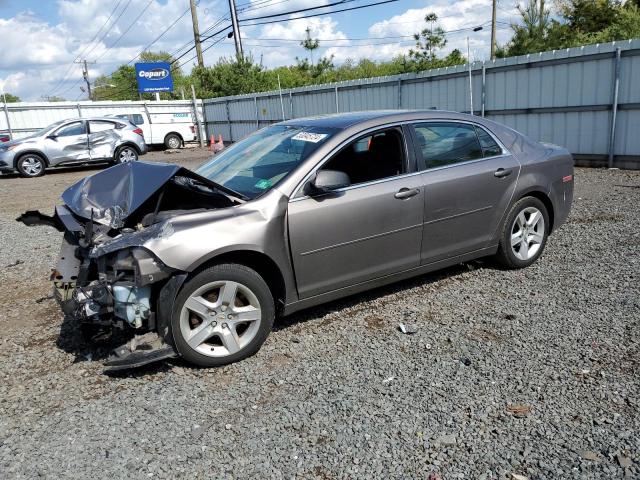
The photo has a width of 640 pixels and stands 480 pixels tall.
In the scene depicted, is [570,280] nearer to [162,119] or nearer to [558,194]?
[558,194]

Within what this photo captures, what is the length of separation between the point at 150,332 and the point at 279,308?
0.94m

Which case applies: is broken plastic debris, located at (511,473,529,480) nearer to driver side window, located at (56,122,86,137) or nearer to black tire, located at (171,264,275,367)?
black tire, located at (171,264,275,367)

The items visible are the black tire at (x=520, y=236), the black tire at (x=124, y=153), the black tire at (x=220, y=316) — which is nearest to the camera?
the black tire at (x=220, y=316)

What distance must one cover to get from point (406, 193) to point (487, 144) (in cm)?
121

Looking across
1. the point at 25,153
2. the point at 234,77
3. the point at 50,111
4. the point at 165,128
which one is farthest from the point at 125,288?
the point at 234,77

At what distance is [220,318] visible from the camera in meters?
3.67

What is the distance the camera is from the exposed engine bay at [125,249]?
11.3 feet

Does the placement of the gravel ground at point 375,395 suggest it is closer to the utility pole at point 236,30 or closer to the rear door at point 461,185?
the rear door at point 461,185

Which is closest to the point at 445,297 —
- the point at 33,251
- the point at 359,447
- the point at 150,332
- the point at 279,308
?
the point at 279,308

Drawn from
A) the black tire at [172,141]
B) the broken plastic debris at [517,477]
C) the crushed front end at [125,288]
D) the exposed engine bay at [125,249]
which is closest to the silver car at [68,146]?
the black tire at [172,141]

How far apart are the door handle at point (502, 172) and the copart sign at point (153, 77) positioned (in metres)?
32.8

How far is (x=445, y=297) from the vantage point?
482cm

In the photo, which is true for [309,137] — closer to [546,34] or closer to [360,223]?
[360,223]

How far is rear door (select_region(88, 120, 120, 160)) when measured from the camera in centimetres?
1720
